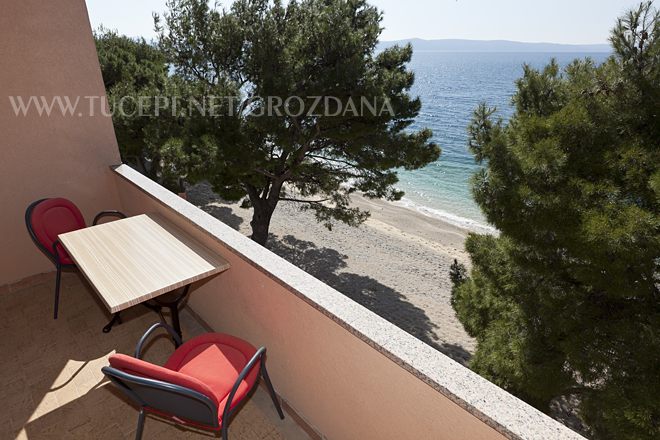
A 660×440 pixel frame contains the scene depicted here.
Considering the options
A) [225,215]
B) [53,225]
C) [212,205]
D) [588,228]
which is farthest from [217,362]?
[212,205]

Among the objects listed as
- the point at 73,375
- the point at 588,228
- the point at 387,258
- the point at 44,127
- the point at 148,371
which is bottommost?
the point at 387,258

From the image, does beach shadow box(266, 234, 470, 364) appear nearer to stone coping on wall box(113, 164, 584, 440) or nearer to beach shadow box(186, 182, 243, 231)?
beach shadow box(186, 182, 243, 231)

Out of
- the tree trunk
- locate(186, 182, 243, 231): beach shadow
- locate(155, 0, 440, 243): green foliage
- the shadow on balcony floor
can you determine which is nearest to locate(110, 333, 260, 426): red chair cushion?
the shadow on balcony floor

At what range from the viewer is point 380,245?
13.3 metres

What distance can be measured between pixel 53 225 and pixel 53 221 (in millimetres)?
31

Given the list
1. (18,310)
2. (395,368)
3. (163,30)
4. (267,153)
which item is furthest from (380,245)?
(395,368)

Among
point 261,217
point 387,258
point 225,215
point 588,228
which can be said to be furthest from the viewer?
point 225,215

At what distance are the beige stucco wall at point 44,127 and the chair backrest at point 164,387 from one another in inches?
107

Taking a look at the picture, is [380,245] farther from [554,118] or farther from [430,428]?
[430,428]

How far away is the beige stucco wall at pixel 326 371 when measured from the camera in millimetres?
1206

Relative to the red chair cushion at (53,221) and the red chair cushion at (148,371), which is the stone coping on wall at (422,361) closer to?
the red chair cushion at (148,371)

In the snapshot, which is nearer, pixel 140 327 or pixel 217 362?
pixel 217 362

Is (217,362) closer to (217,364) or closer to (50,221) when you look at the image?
(217,364)

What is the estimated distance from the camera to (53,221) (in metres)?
2.69
